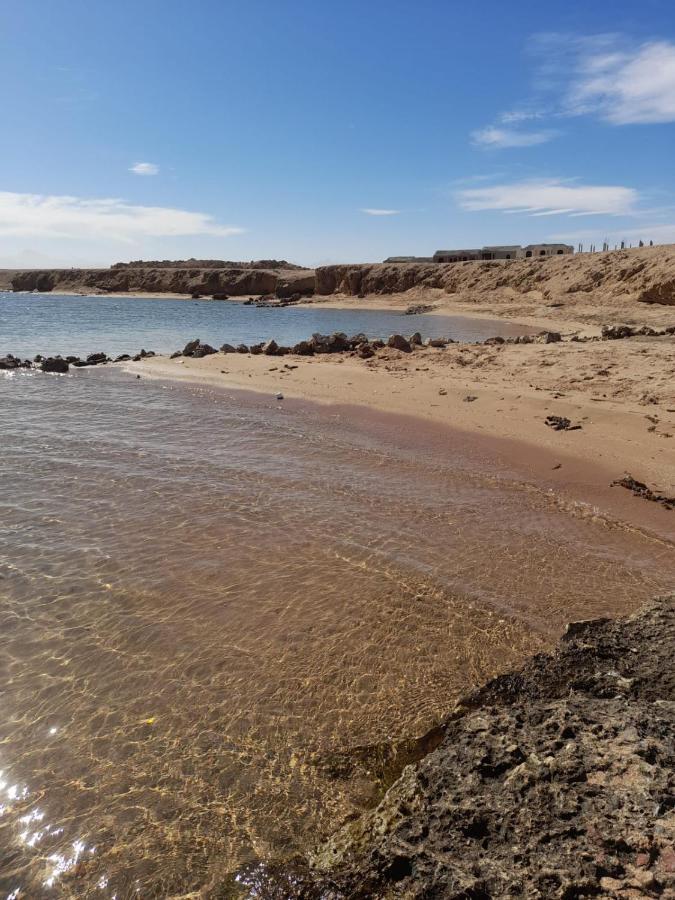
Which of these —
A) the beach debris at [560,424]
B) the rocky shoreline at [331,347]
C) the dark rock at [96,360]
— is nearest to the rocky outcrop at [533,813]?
the beach debris at [560,424]

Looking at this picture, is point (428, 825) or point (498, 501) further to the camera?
point (498, 501)

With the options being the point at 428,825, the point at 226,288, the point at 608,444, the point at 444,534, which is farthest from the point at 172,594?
the point at 226,288

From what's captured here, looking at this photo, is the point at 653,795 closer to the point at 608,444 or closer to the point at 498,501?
the point at 498,501

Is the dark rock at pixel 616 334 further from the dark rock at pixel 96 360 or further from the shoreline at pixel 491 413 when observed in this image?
the dark rock at pixel 96 360

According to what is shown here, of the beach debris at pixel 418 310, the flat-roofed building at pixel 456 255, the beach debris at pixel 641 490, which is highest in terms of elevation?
the flat-roofed building at pixel 456 255

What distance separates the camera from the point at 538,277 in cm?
4500

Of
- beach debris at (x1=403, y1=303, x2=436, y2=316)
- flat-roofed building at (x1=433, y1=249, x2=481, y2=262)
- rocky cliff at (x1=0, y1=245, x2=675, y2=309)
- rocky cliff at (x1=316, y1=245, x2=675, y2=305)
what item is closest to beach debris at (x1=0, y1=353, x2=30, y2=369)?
rocky cliff at (x1=0, y1=245, x2=675, y2=309)

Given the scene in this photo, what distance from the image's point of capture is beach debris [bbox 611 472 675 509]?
693cm

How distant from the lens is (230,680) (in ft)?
13.2

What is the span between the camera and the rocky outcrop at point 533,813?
1.87 metres

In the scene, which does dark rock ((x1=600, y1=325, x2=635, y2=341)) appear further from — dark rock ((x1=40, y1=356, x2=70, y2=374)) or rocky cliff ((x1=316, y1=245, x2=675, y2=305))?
dark rock ((x1=40, y1=356, x2=70, y2=374))

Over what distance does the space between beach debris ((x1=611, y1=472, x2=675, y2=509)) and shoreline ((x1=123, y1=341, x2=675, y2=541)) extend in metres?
0.09

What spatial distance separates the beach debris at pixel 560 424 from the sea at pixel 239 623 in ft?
6.22

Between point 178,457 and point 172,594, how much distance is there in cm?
426
